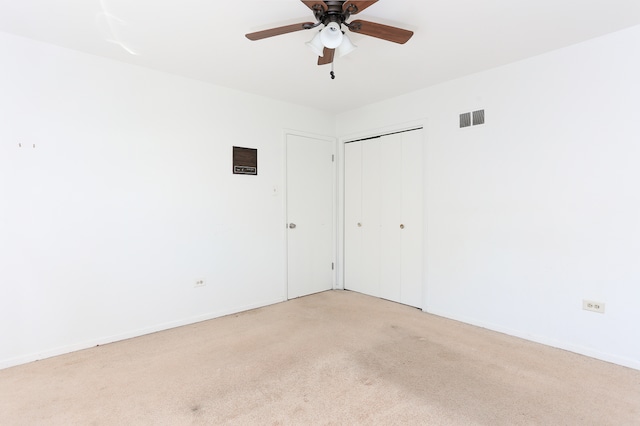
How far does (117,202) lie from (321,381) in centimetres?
239

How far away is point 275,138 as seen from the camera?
4.06 meters

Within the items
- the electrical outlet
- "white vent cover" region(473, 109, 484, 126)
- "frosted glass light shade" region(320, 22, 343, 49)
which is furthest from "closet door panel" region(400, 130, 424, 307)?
"frosted glass light shade" region(320, 22, 343, 49)

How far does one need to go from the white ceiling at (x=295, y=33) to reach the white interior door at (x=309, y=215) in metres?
1.20

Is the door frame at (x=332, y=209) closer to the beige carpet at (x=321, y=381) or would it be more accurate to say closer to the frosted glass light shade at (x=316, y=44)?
the beige carpet at (x=321, y=381)

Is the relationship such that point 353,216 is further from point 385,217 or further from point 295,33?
point 295,33

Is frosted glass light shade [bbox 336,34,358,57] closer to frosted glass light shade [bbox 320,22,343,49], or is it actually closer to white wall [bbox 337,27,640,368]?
frosted glass light shade [bbox 320,22,343,49]

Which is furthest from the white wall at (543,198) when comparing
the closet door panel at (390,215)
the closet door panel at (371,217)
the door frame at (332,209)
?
the door frame at (332,209)

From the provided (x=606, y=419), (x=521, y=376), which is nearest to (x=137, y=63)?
(x=521, y=376)

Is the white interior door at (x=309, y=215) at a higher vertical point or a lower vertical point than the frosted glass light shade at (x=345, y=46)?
lower

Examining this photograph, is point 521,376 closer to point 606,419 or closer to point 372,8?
point 606,419

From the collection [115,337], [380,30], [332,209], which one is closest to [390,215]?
[332,209]

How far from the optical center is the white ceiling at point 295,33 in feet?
6.98

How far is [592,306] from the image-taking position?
261 cm

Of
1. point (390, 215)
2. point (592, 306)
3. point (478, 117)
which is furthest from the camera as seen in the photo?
point (390, 215)
